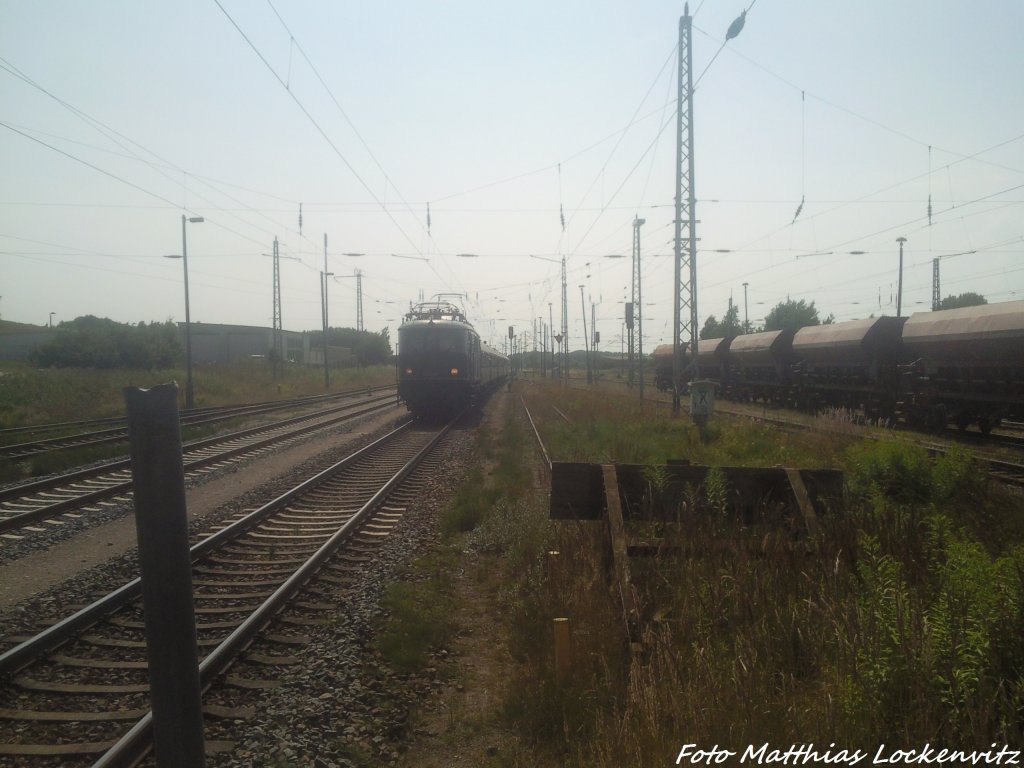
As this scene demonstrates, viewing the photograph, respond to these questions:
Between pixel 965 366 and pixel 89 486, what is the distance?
2061 centimetres

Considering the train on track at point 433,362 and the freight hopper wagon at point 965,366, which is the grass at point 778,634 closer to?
the freight hopper wagon at point 965,366

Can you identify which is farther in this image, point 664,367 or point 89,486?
point 664,367

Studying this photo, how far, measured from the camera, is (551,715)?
4.43 metres

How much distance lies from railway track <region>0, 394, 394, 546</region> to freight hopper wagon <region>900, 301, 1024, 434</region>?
18156 millimetres

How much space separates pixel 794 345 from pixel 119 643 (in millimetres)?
29292

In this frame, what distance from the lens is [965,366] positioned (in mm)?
20250

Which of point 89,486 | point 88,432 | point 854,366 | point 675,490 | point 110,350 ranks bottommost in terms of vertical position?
point 89,486

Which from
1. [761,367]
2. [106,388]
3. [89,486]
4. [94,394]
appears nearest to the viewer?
[89,486]

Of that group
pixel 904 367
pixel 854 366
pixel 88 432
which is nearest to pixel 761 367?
pixel 854 366

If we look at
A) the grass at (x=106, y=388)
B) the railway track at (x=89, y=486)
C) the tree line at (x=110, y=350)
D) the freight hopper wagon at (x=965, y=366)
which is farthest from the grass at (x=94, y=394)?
the freight hopper wagon at (x=965, y=366)

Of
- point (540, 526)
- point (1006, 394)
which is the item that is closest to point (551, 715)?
point (540, 526)

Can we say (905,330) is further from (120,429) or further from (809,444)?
(120,429)

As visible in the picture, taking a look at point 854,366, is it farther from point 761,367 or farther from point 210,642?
point 210,642

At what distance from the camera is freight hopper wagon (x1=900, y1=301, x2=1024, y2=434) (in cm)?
1853
